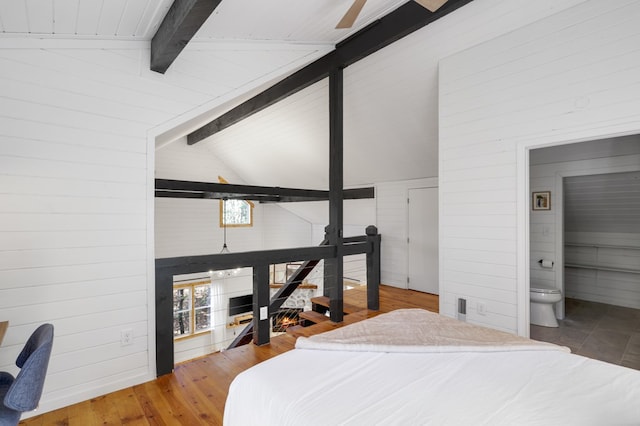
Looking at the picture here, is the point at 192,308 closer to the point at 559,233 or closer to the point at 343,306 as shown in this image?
the point at 343,306

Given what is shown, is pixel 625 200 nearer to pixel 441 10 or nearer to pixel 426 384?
pixel 441 10

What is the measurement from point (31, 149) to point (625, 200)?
6.16 m

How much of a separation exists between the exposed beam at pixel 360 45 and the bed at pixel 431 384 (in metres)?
2.76

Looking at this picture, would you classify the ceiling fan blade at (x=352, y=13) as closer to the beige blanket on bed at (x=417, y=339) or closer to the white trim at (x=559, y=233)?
the beige blanket on bed at (x=417, y=339)

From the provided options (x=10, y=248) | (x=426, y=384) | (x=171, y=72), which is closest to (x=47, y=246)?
(x=10, y=248)

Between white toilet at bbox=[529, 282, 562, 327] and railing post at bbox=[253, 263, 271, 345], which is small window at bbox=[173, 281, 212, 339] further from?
white toilet at bbox=[529, 282, 562, 327]

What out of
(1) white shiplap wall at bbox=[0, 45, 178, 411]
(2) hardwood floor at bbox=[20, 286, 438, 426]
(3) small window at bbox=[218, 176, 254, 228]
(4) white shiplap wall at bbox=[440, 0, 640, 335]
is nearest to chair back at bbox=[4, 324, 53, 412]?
(2) hardwood floor at bbox=[20, 286, 438, 426]

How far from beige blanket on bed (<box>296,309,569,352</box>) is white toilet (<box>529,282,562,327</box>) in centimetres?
231

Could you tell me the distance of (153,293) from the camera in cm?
271

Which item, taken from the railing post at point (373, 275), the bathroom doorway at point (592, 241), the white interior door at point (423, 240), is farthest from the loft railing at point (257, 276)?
the bathroom doorway at point (592, 241)

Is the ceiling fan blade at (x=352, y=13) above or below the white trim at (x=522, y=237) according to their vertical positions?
above

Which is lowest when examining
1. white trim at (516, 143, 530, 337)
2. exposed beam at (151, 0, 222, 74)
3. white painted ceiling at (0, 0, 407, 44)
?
white trim at (516, 143, 530, 337)

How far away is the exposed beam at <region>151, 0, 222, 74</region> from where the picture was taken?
192cm

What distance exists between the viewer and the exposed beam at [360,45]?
3018mm
